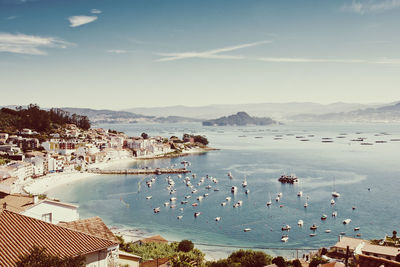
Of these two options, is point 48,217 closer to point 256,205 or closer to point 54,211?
point 54,211

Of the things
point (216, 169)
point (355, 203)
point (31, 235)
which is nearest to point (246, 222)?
point (355, 203)

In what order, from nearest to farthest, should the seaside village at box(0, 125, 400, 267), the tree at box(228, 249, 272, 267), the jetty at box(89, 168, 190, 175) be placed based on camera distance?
the seaside village at box(0, 125, 400, 267)
the tree at box(228, 249, 272, 267)
the jetty at box(89, 168, 190, 175)

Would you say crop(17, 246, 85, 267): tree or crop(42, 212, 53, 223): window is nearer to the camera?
crop(17, 246, 85, 267): tree

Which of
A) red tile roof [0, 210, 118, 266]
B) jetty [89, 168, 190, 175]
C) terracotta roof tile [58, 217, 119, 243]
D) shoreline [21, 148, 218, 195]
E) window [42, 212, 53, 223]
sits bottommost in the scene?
jetty [89, 168, 190, 175]

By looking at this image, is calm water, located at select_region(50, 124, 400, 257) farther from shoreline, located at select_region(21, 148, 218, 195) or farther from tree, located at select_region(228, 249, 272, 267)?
tree, located at select_region(228, 249, 272, 267)

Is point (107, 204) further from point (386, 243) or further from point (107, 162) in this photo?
point (107, 162)

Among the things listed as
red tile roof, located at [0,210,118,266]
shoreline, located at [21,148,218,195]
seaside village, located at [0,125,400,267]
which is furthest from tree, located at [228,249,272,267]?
shoreline, located at [21,148,218,195]

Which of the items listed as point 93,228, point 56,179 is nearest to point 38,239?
point 93,228

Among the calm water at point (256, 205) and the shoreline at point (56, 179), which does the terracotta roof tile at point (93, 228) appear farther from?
the shoreline at point (56, 179)

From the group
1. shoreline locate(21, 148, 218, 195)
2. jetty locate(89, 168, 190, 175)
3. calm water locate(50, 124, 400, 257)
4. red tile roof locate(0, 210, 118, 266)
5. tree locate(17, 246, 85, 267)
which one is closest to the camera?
tree locate(17, 246, 85, 267)
